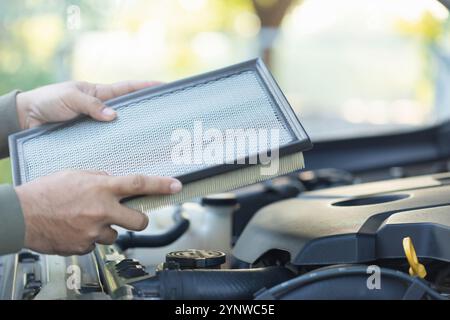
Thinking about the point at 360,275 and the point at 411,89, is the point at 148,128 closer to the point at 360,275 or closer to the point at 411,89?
the point at 360,275

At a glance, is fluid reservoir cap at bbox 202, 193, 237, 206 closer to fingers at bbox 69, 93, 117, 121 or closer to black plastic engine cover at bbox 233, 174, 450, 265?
black plastic engine cover at bbox 233, 174, 450, 265

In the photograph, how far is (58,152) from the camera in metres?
1.26

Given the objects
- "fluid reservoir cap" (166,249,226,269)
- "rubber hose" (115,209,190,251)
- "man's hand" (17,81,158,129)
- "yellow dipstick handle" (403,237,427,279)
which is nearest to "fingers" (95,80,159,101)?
"man's hand" (17,81,158,129)

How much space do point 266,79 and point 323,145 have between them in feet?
4.82

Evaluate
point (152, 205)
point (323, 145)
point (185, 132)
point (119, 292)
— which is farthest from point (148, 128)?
point (323, 145)

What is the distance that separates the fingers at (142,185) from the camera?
104 centimetres

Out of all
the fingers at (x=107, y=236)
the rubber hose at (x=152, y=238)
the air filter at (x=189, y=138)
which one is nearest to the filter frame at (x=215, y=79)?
the air filter at (x=189, y=138)

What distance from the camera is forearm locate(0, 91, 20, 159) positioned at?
5.01ft

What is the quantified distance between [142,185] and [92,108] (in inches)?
12.5

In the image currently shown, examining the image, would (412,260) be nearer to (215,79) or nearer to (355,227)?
(355,227)

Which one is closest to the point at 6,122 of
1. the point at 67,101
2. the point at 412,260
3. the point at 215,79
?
the point at 67,101

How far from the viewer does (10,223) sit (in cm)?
105

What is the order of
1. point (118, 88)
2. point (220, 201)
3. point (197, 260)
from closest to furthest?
point (197, 260) < point (118, 88) < point (220, 201)
